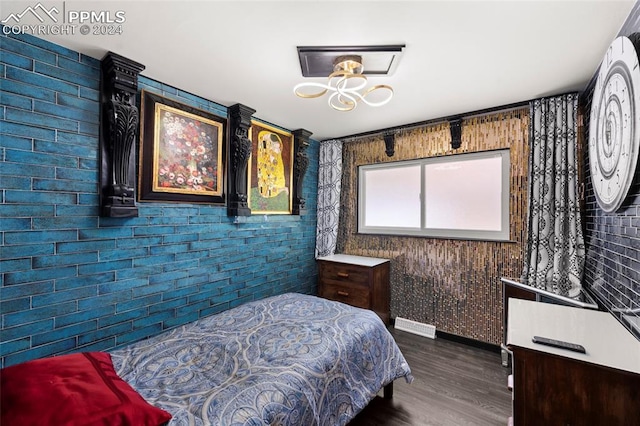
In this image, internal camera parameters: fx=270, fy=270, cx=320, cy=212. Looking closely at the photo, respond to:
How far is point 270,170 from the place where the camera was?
314 cm

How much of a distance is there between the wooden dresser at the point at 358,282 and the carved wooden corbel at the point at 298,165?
772 millimetres

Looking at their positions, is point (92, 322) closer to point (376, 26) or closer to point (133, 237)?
point (133, 237)

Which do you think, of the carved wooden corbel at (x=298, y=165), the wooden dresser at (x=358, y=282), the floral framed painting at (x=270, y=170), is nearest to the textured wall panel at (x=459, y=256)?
the wooden dresser at (x=358, y=282)

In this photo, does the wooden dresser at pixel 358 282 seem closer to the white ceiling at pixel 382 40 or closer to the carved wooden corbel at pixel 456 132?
the carved wooden corbel at pixel 456 132

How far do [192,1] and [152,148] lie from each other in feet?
3.75

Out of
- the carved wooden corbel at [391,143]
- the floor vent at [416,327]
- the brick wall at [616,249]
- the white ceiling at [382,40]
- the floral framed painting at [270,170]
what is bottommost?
the floor vent at [416,327]

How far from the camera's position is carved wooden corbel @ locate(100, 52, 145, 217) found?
1788 mm

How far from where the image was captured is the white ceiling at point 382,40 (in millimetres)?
1335

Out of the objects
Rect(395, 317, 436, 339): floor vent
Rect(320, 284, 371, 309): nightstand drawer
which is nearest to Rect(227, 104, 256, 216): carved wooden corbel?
Rect(320, 284, 371, 309): nightstand drawer

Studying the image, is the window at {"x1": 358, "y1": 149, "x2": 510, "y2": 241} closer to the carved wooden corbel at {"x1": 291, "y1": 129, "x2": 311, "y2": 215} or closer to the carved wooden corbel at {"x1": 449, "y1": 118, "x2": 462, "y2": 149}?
the carved wooden corbel at {"x1": 449, "y1": 118, "x2": 462, "y2": 149}

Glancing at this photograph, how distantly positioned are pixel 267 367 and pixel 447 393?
1535 millimetres

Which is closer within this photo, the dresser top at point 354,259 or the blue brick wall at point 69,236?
the blue brick wall at point 69,236

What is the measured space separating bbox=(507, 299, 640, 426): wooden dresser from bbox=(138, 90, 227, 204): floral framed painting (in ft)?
7.82

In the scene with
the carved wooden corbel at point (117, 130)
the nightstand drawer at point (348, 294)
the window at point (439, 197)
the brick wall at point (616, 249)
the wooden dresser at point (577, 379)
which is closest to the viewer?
the wooden dresser at point (577, 379)
